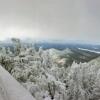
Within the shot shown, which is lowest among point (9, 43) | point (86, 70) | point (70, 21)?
point (86, 70)

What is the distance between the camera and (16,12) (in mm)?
1596

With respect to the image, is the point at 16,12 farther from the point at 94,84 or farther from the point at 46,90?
the point at 94,84

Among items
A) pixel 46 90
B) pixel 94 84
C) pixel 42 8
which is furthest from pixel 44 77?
pixel 42 8

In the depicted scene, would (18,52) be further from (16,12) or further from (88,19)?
(88,19)

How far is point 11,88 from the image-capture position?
1.30 m

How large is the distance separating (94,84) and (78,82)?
0.35ft

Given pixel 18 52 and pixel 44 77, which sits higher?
pixel 18 52

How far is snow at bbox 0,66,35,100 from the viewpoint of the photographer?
48.8 inches

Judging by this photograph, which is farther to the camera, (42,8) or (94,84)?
(42,8)

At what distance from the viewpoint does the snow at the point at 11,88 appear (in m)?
1.24

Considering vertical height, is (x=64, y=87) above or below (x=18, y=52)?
below

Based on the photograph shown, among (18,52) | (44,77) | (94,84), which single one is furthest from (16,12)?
(94,84)

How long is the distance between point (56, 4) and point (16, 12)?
0.31m

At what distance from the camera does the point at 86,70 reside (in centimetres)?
145
